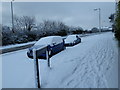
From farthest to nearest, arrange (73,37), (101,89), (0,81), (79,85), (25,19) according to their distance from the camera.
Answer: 1. (25,19)
2. (73,37)
3. (0,81)
4. (79,85)
5. (101,89)

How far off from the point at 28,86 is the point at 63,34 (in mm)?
35170

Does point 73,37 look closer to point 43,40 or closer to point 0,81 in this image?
point 43,40

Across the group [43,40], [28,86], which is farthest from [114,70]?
[43,40]

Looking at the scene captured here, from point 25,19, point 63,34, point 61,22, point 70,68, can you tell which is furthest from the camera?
point 61,22

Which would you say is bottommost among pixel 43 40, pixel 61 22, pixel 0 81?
pixel 0 81

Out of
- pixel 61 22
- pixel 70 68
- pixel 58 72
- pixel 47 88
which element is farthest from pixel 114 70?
pixel 61 22

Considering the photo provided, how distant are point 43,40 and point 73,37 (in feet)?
26.3

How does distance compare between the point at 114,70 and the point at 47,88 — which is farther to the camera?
the point at 114,70

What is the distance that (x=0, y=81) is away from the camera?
5699 mm

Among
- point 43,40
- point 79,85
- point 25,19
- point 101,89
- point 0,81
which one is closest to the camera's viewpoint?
point 101,89

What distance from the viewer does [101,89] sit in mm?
4266

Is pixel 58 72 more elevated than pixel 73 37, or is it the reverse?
pixel 73 37

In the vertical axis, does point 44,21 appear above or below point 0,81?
above

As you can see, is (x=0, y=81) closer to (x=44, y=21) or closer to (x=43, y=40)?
(x=43, y=40)
